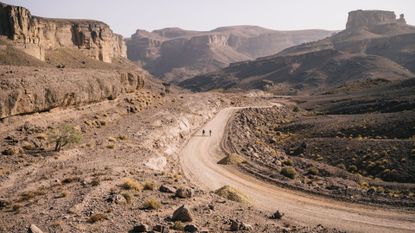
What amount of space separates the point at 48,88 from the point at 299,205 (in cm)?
2321

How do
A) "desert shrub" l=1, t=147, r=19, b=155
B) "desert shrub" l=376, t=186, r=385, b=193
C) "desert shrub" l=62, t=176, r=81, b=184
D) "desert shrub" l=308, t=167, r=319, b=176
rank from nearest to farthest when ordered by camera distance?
1. "desert shrub" l=62, t=176, r=81, b=184
2. "desert shrub" l=1, t=147, r=19, b=155
3. "desert shrub" l=376, t=186, r=385, b=193
4. "desert shrub" l=308, t=167, r=319, b=176

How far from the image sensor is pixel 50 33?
107 m

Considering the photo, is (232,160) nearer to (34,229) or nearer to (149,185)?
(149,185)

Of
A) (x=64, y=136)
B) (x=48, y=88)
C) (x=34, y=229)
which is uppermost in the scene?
(x=48, y=88)

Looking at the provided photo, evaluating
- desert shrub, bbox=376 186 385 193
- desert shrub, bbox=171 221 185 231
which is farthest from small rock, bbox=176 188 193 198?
desert shrub, bbox=376 186 385 193

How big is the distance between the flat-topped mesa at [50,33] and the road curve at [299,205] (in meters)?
61.9

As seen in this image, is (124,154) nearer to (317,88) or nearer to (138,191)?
(138,191)

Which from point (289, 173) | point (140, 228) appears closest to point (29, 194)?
point (140, 228)

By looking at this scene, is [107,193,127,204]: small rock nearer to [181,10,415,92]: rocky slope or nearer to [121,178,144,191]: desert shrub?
[121,178,144,191]: desert shrub

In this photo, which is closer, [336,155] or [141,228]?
[141,228]

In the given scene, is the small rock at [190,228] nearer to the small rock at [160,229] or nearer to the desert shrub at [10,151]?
the small rock at [160,229]

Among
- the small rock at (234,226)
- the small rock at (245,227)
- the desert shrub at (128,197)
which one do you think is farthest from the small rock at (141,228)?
the small rock at (245,227)

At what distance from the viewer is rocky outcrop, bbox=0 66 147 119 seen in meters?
30.6

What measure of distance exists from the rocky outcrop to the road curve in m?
12.3
